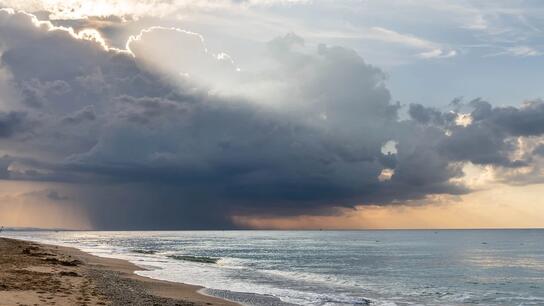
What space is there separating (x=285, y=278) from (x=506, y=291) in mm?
25220

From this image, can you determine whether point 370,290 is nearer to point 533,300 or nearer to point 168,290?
point 533,300

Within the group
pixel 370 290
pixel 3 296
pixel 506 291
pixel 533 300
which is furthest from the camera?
pixel 506 291

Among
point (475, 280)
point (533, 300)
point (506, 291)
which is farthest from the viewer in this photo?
point (475, 280)

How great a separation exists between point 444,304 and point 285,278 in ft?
78.9

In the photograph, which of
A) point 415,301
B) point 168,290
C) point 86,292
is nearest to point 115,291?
point 86,292

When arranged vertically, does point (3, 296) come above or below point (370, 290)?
above

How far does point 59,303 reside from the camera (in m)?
27.6

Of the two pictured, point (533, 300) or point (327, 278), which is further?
point (327, 278)

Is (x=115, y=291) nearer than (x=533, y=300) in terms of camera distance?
Yes

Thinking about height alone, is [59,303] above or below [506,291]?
above

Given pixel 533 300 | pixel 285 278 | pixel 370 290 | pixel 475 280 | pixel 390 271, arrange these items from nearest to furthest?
pixel 533 300 < pixel 370 290 < pixel 285 278 < pixel 475 280 < pixel 390 271

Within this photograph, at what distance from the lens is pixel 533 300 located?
160 feet

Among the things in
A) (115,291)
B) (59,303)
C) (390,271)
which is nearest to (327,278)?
(390,271)

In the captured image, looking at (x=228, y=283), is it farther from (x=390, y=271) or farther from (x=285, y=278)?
(x=390, y=271)
